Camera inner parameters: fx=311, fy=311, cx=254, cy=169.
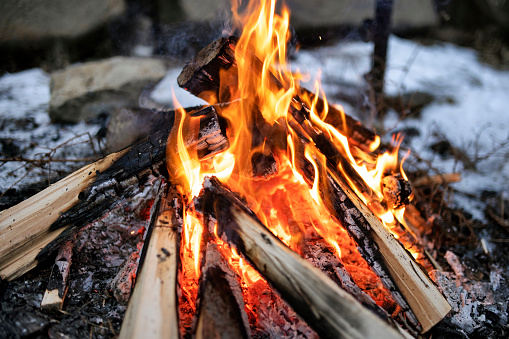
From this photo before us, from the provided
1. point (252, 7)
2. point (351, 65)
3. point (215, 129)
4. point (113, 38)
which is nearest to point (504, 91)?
point (351, 65)

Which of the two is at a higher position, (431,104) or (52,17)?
(52,17)

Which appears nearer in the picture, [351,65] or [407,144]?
[407,144]

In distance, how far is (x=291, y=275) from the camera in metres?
1.48

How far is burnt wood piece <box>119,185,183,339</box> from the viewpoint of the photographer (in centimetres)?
132

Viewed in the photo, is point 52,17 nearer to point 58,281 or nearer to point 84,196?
point 84,196

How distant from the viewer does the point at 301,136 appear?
6.75ft

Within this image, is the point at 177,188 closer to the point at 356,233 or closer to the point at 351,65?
the point at 356,233

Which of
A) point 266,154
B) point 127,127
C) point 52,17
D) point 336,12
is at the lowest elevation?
point 266,154

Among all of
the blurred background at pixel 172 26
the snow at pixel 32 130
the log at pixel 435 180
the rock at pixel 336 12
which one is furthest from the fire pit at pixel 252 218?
the rock at pixel 336 12

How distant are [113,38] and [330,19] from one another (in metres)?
3.66

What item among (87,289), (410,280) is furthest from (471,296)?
(87,289)

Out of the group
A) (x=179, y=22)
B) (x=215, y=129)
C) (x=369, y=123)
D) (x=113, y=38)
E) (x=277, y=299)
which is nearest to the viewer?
(x=277, y=299)

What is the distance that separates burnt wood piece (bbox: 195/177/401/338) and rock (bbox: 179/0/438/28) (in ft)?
13.7

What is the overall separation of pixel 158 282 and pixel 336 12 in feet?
18.4
